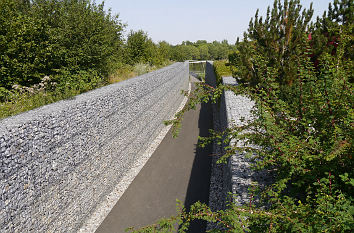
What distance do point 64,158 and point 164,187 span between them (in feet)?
12.2

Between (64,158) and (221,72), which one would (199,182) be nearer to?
(64,158)

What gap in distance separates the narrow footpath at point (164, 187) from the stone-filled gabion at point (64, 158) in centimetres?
75

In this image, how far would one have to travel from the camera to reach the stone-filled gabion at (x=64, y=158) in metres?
3.99

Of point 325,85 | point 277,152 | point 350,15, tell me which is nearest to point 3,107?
point 277,152

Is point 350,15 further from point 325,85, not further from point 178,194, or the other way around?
point 178,194

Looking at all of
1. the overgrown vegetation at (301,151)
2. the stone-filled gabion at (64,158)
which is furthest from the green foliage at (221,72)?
the overgrown vegetation at (301,151)

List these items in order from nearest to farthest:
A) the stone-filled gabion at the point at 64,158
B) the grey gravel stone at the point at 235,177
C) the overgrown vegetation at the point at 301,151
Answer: the overgrown vegetation at the point at 301,151 → the stone-filled gabion at the point at 64,158 → the grey gravel stone at the point at 235,177

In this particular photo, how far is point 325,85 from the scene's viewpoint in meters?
3.06

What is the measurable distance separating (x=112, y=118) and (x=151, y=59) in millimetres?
15787

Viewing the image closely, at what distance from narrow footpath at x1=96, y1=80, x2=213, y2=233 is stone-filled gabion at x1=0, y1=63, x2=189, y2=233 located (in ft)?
2.47

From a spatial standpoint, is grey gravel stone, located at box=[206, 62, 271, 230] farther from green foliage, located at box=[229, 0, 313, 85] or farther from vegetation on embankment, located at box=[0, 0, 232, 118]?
vegetation on embankment, located at box=[0, 0, 232, 118]

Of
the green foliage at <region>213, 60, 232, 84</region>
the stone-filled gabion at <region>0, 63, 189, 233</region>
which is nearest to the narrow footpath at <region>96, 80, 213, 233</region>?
the stone-filled gabion at <region>0, 63, 189, 233</region>

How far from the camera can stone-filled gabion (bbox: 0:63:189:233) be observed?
3.99 metres

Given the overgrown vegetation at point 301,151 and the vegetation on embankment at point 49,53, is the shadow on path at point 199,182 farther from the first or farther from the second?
the vegetation on embankment at point 49,53
